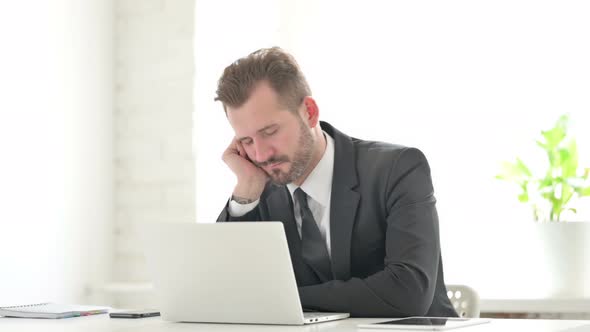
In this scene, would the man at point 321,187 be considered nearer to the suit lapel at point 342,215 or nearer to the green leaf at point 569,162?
the suit lapel at point 342,215

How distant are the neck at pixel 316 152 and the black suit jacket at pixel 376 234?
0.13 ft

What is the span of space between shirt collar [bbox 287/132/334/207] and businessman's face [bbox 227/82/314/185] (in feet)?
0.09

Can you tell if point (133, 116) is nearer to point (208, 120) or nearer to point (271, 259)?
point (208, 120)

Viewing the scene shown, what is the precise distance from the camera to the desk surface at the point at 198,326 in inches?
62.1

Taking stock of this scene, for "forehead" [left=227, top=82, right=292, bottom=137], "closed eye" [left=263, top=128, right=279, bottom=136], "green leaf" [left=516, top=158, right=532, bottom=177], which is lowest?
"green leaf" [left=516, top=158, right=532, bottom=177]

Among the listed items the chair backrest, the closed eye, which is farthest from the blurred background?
the closed eye

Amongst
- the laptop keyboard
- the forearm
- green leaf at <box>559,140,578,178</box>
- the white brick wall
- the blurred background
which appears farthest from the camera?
the white brick wall

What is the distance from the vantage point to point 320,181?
232cm

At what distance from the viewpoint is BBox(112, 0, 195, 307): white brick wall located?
10.7ft

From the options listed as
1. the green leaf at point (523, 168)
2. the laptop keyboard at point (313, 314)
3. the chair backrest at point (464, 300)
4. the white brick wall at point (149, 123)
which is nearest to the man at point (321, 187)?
the chair backrest at point (464, 300)

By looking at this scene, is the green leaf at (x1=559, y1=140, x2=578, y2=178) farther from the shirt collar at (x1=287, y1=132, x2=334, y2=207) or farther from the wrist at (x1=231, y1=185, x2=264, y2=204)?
the wrist at (x1=231, y1=185, x2=264, y2=204)

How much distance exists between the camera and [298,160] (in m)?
2.29

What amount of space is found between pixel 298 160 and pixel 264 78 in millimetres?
231

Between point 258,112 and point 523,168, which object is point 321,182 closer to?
point 258,112
